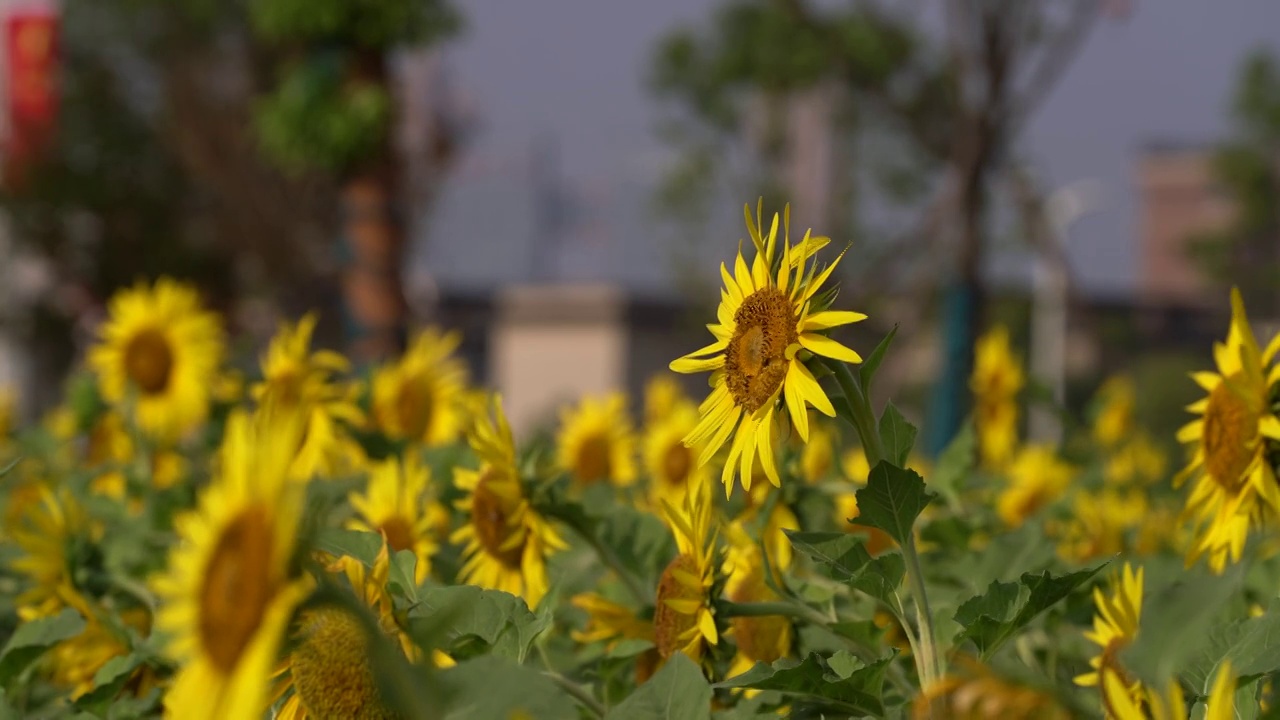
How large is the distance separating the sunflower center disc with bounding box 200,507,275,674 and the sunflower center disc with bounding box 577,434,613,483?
2.41m

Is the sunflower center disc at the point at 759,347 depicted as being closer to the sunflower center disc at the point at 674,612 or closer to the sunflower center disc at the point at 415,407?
the sunflower center disc at the point at 674,612

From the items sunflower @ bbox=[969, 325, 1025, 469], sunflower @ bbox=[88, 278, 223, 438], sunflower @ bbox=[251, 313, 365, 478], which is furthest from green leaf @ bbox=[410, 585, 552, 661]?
sunflower @ bbox=[969, 325, 1025, 469]

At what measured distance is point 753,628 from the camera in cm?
144

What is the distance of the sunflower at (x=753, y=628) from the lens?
4.68 ft

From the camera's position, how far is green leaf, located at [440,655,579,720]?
843mm

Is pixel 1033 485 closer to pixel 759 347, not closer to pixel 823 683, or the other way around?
pixel 759 347

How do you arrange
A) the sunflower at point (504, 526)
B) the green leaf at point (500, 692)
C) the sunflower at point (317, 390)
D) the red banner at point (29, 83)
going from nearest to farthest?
the green leaf at point (500, 692), the sunflower at point (504, 526), the sunflower at point (317, 390), the red banner at point (29, 83)

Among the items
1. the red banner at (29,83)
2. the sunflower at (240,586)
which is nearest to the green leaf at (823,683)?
the sunflower at (240,586)

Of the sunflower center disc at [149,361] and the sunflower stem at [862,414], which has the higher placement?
the sunflower stem at [862,414]

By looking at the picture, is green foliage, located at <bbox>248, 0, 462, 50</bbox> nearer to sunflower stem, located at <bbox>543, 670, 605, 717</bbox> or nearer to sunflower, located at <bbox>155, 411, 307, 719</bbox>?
sunflower stem, located at <bbox>543, 670, 605, 717</bbox>

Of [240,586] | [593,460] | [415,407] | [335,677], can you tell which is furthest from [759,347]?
[593,460]

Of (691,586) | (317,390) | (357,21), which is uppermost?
(357,21)

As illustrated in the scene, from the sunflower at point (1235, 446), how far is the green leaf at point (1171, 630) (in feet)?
2.22

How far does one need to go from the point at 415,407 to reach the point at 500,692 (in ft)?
7.20
